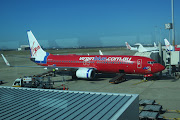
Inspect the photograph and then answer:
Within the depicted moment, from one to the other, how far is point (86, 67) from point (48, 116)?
20628 mm

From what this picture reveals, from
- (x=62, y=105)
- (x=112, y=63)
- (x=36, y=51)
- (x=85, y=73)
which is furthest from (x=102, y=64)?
(x=62, y=105)

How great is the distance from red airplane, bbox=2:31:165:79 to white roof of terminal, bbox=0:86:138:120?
15.1 meters

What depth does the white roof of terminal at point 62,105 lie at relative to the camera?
7.38 metres

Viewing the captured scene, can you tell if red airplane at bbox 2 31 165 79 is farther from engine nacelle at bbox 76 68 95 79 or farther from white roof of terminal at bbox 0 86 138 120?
white roof of terminal at bbox 0 86 138 120

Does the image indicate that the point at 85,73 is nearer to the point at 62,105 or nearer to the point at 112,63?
Answer: the point at 112,63

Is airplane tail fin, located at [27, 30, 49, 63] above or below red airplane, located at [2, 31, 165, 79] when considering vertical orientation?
above

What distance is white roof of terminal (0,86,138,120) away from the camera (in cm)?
738

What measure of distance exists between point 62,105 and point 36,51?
2576cm

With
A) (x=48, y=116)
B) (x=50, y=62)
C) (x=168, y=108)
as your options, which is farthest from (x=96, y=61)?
(x=48, y=116)

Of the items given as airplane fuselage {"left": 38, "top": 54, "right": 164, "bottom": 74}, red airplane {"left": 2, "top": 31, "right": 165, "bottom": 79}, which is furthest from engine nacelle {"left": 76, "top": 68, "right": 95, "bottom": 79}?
airplane fuselage {"left": 38, "top": 54, "right": 164, "bottom": 74}

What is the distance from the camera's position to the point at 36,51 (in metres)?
32.8

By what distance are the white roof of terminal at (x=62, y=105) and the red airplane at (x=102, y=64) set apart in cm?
1514

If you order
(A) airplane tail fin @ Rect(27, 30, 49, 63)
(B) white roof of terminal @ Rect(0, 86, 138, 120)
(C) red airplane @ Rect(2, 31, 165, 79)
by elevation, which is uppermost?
(A) airplane tail fin @ Rect(27, 30, 49, 63)

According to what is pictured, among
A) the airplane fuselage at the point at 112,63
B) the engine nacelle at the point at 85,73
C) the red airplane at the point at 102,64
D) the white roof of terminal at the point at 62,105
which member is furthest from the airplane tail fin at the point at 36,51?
the white roof of terminal at the point at 62,105
